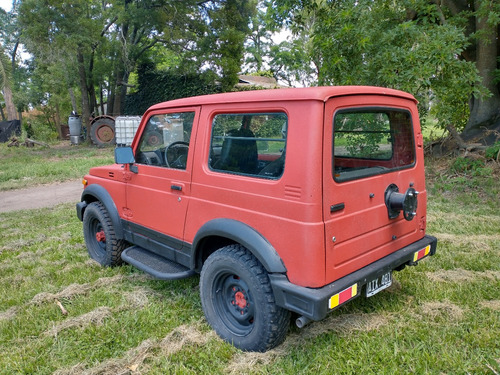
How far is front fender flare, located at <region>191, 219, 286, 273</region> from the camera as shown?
8.07 feet

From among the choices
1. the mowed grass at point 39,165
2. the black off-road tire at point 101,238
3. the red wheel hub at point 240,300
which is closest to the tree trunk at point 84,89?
the mowed grass at point 39,165

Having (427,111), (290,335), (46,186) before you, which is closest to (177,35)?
(46,186)

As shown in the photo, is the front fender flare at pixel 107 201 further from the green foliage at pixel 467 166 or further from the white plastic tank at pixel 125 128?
the white plastic tank at pixel 125 128

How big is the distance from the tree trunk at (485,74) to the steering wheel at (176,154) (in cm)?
683

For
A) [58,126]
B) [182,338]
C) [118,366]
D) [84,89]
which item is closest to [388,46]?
[182,338]

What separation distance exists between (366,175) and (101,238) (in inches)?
121

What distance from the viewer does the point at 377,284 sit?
2818mm

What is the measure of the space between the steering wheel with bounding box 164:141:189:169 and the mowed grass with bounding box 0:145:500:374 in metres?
1.23

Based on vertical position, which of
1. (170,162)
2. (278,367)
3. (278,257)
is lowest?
(278,367)

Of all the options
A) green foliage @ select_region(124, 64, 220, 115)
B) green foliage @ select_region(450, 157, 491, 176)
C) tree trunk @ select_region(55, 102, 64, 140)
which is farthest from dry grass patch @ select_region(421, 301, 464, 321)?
tree trunk @ select_region(55, 102, 64, 140)

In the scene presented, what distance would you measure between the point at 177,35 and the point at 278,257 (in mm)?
17788

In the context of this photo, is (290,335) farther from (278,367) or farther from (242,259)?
(242,259)

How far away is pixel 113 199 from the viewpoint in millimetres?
4121

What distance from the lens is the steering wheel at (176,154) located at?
325cm
